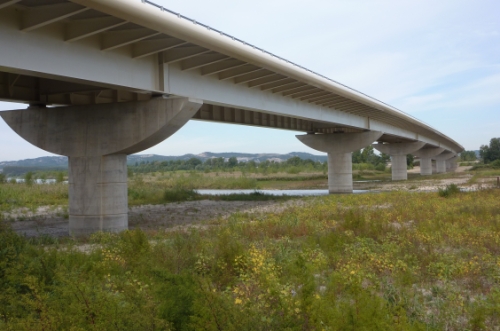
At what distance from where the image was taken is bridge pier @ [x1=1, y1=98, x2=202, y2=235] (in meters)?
16.5

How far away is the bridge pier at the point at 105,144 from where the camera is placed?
651 inches

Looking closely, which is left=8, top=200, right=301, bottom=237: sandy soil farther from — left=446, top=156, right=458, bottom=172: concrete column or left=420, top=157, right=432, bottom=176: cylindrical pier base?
left=446, top=156, right=458, bottom=172: concrete column

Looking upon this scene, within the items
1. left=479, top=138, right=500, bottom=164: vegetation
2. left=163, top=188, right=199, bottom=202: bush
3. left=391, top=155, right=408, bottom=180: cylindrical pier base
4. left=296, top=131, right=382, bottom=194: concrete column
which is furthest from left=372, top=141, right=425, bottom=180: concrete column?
left=479, top=138, right=500, bottom=164: vegetation

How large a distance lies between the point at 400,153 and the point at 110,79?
5342 centimetres

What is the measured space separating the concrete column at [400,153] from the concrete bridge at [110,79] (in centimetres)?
4032

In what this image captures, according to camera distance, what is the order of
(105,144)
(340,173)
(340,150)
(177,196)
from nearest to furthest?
(105,144) < (177,196) < (340,173) < (340,150)

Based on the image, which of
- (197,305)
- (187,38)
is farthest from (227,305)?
(187,38)

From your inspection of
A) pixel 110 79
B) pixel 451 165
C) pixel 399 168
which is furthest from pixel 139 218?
pixel 451 165

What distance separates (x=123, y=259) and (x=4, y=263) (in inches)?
98.8

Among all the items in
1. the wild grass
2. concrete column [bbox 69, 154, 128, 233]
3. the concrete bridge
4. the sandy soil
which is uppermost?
the concrete bridge

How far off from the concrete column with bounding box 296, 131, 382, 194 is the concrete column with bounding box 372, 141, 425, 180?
910 inches

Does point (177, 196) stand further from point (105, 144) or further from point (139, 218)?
point (105, 144)

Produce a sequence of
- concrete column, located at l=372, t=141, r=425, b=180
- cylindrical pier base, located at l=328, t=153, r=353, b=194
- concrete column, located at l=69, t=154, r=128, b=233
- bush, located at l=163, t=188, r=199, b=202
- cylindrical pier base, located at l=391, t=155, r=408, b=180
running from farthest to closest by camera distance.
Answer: concrete column, located at l=372, t=141, r=425, b=180
cylindrical pier base, located at l=391, t=155, r=408, b=180
cylindrical pier base, located at l=328, t=153, r=353, b=194
bush, located at l=163, t=188, r=199, b=202
concrete column, located at l=69, t=154, r=128, b=233

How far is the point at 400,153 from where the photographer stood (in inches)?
2473
